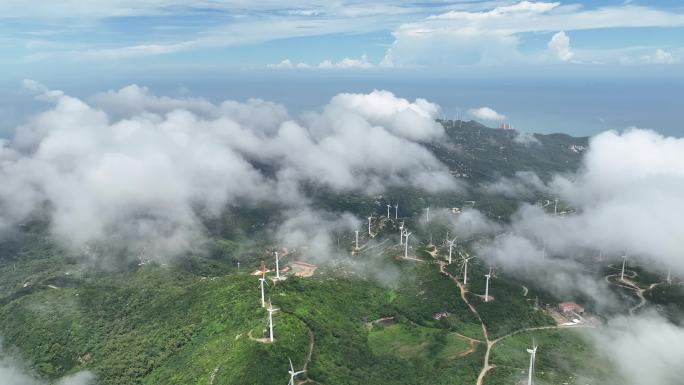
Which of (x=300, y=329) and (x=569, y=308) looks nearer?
(x=300, y=329)

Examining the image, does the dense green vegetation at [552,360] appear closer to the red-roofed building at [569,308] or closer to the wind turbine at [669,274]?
the red-roofed building at [569,308]

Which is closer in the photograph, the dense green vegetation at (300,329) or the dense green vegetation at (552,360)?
the dense green vegetation at (552,360)

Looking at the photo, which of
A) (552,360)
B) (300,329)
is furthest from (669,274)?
(300,329)

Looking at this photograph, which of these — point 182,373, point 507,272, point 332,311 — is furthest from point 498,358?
point 182,373

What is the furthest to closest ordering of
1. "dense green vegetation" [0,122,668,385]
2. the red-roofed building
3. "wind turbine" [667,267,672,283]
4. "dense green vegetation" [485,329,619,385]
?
"wind turbine" [667,267,672,283]
the red-roofed building
"dense green vegetation" [0,122,668,385]
"dense green vegetation" [485,329,619,385]

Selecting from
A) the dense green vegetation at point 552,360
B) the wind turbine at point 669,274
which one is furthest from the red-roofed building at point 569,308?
the wind turbine at point 669,274

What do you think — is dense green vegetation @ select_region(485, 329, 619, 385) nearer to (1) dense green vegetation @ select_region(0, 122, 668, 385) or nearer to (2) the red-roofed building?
(1) dense green vegetation @ select_region(0, 122, 668, 385)

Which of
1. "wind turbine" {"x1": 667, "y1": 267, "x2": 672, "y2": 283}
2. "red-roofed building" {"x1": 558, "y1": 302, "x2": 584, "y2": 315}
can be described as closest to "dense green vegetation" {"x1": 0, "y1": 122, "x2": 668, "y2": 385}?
"red-roofed building" {"x1": 558, "y1": 302, "x2": 584, "y2": 315}

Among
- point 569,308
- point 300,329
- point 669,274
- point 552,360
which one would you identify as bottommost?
point 669,274

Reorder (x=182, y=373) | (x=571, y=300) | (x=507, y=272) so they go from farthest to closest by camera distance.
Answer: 1. (x=507, y=272)
2. (x=571, y=300)
3. (x=182, y=373)

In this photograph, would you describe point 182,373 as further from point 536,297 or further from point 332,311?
point 536,297

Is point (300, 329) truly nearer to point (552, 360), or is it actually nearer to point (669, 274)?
point (552, 360)
